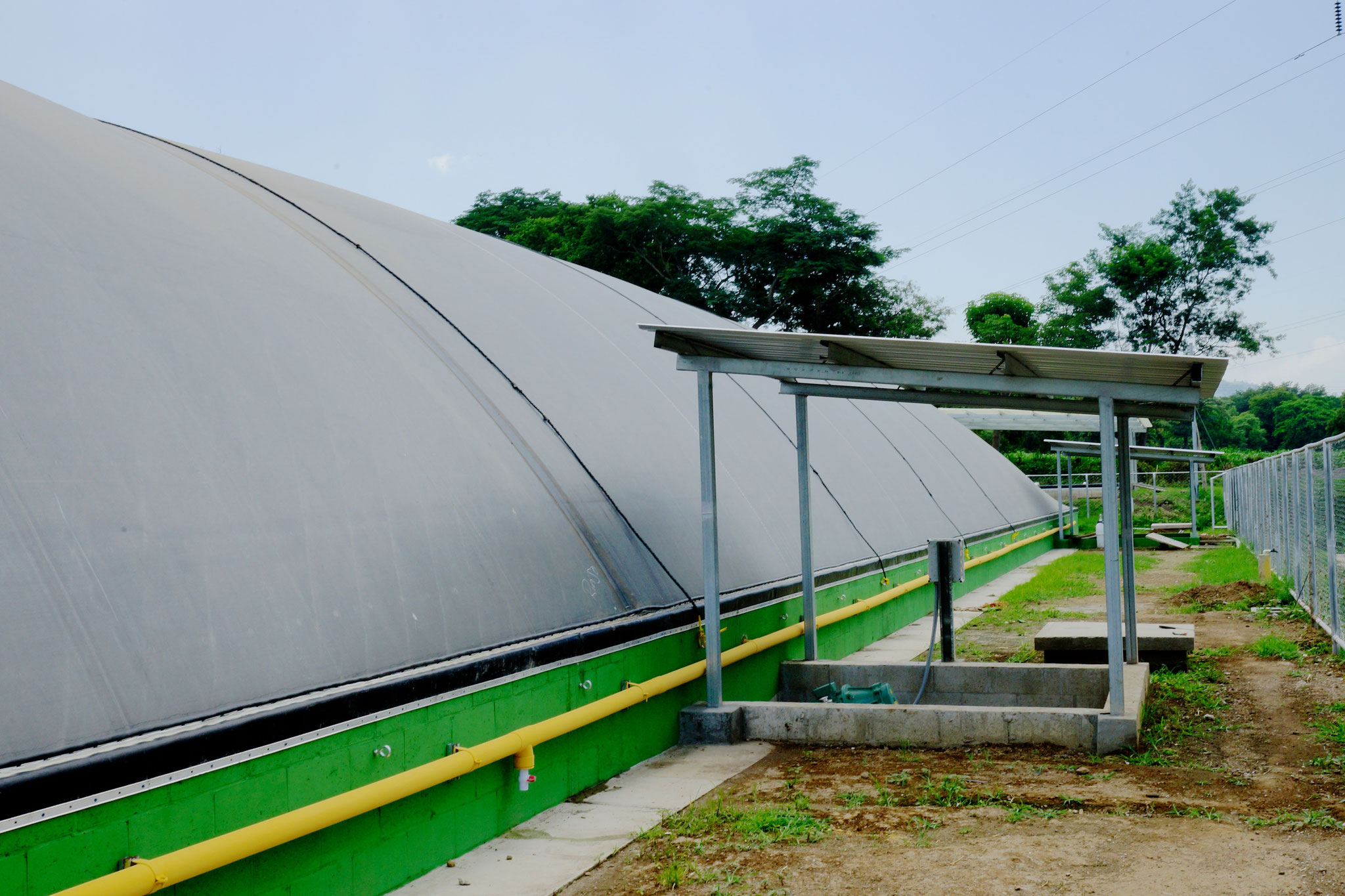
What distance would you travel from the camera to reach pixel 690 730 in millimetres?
7719

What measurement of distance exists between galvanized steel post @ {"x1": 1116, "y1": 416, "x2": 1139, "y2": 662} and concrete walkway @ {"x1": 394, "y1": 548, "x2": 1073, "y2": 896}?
11.7 ft

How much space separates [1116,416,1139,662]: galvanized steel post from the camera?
30.0ft

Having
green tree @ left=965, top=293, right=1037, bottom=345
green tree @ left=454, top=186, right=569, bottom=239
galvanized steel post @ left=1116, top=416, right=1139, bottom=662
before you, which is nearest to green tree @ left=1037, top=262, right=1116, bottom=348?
green tree @ left=965, top=293, right=1037, bottom=345

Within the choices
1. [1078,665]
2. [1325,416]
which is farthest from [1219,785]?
[1325,416]

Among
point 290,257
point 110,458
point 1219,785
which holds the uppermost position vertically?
point 290,257

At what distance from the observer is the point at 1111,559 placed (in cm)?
731

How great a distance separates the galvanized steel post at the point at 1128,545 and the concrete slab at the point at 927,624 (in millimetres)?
1591

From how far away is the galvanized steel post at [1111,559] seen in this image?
7082 mm

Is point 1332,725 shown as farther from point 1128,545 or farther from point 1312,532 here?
point 1312,532

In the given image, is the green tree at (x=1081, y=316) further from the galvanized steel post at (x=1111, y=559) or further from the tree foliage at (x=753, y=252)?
the galvanized steel post at (x=1111, y=559)

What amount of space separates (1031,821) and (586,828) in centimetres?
231

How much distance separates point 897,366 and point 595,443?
2.30 metres

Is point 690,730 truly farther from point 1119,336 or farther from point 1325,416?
point 1325,416

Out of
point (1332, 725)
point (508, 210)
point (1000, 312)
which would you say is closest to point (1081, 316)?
point (1000, 312)
